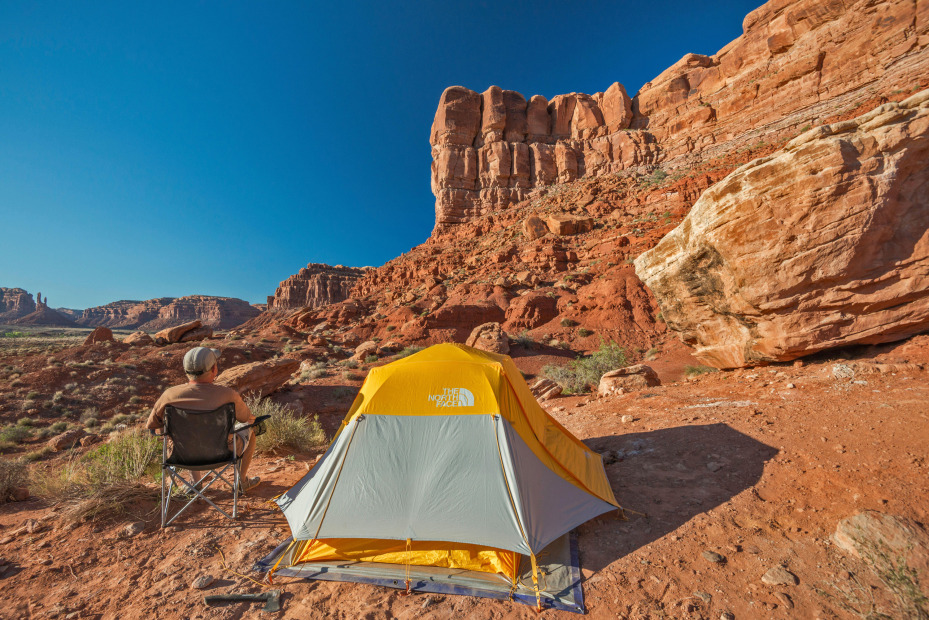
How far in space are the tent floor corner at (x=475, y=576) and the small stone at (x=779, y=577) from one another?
4.22 feet

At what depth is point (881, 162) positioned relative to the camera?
5.21 metres

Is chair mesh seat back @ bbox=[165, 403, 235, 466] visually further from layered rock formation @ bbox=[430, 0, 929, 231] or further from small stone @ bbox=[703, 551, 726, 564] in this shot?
layered rock formation @ bbox=[430, 0, 929, 231]

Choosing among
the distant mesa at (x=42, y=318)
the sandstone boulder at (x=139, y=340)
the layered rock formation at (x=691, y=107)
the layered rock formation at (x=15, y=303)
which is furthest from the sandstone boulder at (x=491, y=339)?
the layered rock formation at (x=15, y=303)

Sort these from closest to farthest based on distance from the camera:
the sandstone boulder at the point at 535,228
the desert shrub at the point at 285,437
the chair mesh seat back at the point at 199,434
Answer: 1. the chair mesh seat back at the point at 199,434
2. the desert shrub at the point at 285,437
3. the sandstone boulder at the point at 535,228

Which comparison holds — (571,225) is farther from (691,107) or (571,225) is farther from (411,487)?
(411,487)

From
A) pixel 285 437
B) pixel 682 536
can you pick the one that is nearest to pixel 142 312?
pixel 285 437

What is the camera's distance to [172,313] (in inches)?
4190

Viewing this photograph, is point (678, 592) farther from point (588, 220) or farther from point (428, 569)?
point (588, 220)

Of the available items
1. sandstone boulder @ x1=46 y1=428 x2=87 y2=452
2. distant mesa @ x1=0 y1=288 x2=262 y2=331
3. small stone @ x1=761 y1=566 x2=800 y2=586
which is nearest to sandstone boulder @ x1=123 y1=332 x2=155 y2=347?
sandstone boulder @ x1=46 y1=428 x2=87 y2=452

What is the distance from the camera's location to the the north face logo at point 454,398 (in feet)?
12.3

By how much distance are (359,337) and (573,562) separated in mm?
26888

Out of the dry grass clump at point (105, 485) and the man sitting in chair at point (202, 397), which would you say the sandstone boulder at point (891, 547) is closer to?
the man sitting in chair at point (202, 397)

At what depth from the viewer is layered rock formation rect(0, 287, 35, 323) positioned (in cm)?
10778

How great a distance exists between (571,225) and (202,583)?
3481 centimetres
